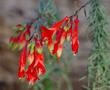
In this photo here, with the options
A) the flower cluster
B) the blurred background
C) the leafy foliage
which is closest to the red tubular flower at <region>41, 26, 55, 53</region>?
the flower cluster

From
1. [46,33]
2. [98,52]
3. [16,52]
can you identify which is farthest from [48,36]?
[16,52]

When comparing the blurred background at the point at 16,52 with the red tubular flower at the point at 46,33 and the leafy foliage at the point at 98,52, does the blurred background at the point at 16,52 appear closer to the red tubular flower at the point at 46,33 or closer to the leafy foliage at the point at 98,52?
the leafy foliage at the point at 98,52

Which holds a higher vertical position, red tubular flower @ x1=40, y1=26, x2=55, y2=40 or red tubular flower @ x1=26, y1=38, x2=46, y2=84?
red tubular flower @ x1=40, y1=26, x2=55, y2=40

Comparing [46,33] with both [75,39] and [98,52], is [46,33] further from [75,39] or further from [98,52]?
[98,52]

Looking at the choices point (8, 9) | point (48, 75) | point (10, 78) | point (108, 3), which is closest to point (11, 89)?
point (10, 78)

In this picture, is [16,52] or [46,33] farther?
[16,52]

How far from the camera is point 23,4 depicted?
2.91 metres

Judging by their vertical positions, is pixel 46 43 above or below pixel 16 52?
below

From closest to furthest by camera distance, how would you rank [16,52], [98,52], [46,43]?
[46,43] → [98,52] → [16,52]

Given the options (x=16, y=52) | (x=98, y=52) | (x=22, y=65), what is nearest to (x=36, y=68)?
(x=22, y=65)

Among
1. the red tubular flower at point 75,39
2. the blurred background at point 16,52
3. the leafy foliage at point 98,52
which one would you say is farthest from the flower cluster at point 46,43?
the blurred background at point 16,52

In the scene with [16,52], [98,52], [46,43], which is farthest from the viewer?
[16,52]

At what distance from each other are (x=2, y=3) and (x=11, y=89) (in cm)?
61

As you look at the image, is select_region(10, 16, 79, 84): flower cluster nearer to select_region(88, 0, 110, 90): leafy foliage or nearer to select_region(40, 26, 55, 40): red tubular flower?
select_region(40, 26, 55, 40): red tubular flower
